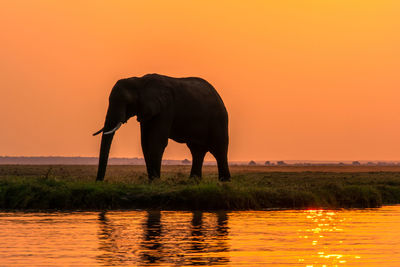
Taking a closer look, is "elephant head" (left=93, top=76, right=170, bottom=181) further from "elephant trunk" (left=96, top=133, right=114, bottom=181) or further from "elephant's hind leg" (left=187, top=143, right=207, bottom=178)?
"elephant's hind leg" (left=187, top=143, right=207, bottom=178)

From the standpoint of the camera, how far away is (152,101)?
3388cm

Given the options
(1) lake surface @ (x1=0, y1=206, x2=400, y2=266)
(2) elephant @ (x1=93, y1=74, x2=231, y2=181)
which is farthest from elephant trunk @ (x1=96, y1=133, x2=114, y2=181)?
(1) lake surface @ (x1=0, y1=206, x2=400, y2=266)

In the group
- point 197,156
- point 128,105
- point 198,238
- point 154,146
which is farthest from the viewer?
point 197,156

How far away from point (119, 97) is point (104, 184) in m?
4.09

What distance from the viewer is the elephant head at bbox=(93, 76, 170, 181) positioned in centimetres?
3353

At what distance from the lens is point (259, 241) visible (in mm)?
20531

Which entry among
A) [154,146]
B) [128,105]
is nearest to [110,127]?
[128,105]

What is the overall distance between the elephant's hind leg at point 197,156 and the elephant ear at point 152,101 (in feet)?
11.5

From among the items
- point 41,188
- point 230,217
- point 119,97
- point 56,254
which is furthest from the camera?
point 119,97

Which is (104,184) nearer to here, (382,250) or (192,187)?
(192,187)

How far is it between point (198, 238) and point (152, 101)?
44.9 ft

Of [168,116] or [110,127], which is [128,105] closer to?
→ [110,127]

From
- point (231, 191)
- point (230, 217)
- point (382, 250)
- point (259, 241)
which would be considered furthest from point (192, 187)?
point (382, 250)

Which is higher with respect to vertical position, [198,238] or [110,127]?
[110,127]
